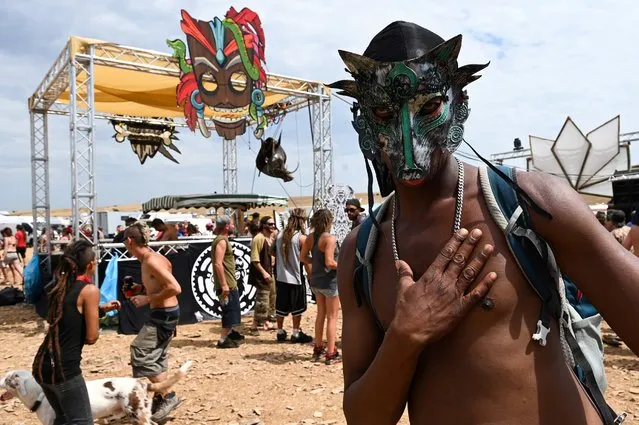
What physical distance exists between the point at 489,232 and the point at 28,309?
12.4m

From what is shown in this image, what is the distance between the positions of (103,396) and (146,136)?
13.0 m

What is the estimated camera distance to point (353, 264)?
5.17ft

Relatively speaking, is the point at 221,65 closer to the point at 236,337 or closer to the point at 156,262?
the point at 236,337

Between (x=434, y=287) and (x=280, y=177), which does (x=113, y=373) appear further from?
(x=280, y=177)

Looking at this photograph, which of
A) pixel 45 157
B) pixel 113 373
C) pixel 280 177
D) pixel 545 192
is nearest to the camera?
pixel 545 192

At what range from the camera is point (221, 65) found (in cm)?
1167

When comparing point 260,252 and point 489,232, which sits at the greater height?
point 489,232

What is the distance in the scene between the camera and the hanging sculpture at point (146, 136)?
51.4ft

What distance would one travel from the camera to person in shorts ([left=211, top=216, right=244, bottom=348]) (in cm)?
778

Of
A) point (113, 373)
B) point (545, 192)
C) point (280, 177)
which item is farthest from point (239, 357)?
point (280, 177)

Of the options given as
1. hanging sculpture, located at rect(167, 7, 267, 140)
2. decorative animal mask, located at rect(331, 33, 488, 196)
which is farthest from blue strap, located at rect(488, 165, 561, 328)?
hanging sculpture, located at rect(167, 7, 267, 140)

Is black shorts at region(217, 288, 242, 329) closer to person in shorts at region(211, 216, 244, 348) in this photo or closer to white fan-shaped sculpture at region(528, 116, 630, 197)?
person in shorts at region(211, 216, 244, 348)

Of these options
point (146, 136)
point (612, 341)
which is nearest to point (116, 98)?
point (146, 136)

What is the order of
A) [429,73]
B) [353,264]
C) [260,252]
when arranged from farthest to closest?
[260,252]
[353,264]
[429,73]
